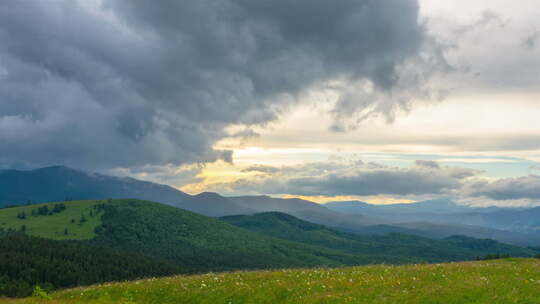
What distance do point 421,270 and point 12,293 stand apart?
115 meters

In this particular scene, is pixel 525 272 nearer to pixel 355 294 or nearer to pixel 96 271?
pixel 355 294

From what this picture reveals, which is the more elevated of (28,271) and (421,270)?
(421,270)

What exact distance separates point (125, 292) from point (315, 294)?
13.6 metres

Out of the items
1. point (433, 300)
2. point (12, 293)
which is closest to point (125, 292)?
point (433, 300)

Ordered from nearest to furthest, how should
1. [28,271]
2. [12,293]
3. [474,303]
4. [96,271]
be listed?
[474,303], [12,293], [28,271], [96,271]

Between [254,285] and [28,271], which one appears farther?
[28,271]

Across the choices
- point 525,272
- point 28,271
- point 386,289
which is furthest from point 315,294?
point 28,271

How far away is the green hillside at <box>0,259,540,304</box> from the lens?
78.3 ft

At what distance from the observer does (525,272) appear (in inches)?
1181

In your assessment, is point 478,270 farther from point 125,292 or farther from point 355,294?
point 125,292

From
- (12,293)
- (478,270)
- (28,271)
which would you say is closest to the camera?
(478,270)

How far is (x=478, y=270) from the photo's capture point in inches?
1234

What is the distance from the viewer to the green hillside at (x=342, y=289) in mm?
23859

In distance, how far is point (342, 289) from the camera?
2642 cm
